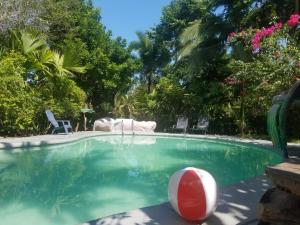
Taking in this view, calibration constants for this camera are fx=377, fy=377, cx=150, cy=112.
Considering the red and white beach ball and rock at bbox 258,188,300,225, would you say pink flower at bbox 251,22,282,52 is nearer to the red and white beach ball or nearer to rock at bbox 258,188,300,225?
the red and white beach ball

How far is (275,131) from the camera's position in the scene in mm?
8695

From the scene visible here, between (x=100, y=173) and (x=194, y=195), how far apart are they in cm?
490

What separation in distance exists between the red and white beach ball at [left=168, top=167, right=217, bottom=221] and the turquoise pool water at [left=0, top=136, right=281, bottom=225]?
5.56 ft

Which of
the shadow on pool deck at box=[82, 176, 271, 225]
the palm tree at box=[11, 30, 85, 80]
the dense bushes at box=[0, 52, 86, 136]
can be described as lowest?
the shadow on pool deck at box=[82, 176, 271, 225]

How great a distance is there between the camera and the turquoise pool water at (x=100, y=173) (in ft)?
18.7

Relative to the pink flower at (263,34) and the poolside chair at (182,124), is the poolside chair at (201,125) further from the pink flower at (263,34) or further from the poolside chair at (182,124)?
the pink flower at (263,34)

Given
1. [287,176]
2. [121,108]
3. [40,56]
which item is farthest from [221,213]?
[121,108]

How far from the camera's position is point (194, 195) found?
3.99 meters

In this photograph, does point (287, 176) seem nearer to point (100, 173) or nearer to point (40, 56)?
point (100, 173)

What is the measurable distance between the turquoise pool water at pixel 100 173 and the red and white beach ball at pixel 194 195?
1.70 metres

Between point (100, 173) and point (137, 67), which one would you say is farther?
point (137, 67)

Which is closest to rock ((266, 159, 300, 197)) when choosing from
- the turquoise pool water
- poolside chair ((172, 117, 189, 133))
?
the turquoise pool water

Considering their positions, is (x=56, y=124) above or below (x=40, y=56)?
below

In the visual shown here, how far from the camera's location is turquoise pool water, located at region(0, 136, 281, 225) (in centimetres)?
570
